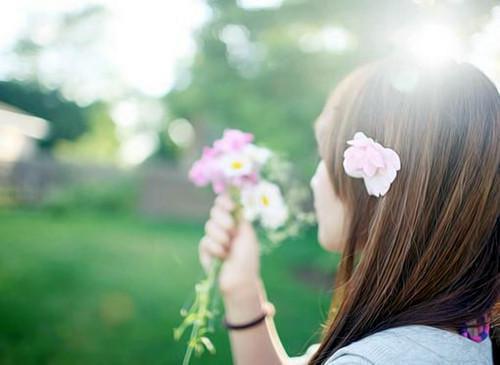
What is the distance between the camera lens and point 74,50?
9.73 meters

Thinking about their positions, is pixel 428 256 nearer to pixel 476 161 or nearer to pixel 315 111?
pixel 476 161

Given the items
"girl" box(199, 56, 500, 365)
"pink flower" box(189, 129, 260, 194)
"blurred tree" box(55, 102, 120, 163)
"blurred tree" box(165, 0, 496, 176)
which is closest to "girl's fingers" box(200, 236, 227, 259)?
"pink flower" box(189, 129, 260, 194)

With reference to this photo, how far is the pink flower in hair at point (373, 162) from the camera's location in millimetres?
901

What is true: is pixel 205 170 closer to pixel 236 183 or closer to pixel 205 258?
pixel 236 183

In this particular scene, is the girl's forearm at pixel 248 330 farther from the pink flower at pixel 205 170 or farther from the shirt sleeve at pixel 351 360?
the shirt sleeve at pixel 351 360

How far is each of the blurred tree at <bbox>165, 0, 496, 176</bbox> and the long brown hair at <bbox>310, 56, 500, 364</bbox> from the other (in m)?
1.73

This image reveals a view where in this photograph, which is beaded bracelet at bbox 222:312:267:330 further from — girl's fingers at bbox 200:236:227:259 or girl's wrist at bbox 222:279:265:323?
girl's fingers at bbox 200:236:227:259

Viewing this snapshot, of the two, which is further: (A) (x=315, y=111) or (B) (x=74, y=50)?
(B) (x=74, y=50)

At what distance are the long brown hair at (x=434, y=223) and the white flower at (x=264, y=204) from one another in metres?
0.33

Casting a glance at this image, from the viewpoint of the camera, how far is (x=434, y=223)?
91 centimetres

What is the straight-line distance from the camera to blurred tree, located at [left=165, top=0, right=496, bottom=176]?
3174 mm

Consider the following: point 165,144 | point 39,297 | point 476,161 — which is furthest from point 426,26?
point 165,144

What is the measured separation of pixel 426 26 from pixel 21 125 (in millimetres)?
15797

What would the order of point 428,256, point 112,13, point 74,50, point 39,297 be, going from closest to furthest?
point 428,256
point 39,297
point 112,13
point 74,50
